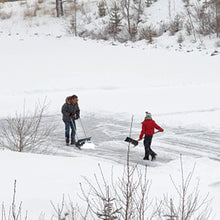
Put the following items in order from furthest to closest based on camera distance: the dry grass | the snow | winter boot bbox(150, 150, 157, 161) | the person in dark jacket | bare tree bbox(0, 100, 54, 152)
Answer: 1. the dry grass
2. the person in dark jacket
3. winter boot bbox(150, 150, 157, 161)
4. bare tree bbox(0, 100, 54, 152)
5. the snow

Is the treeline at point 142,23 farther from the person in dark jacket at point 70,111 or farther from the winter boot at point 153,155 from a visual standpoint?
the winter boot at point 153,155

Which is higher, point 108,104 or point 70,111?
point 70,111

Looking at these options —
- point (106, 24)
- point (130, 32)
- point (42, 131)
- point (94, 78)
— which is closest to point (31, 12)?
point (106, 24)

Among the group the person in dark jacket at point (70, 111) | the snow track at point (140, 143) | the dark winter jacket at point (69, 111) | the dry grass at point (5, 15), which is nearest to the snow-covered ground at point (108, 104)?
the snow track at point (140, 143)

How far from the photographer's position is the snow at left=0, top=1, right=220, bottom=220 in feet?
19.3

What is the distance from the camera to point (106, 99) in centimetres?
1752

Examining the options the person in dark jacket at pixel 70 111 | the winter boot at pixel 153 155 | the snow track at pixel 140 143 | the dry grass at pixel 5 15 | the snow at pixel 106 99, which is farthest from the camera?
the dry grass at pixel 5 15

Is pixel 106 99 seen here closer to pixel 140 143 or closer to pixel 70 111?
pixel 140 143

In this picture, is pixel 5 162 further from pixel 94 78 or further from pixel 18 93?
pixel 94 78

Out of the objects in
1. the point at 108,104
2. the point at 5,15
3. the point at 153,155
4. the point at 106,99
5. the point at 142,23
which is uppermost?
the point at 5,15

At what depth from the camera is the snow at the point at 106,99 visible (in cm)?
589

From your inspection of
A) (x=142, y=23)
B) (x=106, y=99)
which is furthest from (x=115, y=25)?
(x=106, y=99)

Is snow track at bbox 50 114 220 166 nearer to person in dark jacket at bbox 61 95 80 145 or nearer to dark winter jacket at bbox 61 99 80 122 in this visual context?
person in dark jacket at bbox 61 95 80 145

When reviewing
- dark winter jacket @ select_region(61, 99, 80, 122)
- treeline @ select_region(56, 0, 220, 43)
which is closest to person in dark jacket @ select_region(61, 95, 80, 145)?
dark winter jacket @ select_region(61, 99, 80, 122)
